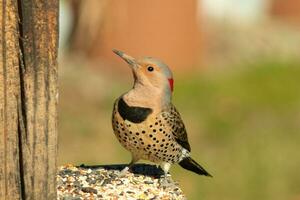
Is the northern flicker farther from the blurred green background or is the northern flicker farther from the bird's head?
the blurred green background

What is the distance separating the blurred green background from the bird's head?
159 inches

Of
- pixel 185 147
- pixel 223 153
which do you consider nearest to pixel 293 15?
pixel 223 153

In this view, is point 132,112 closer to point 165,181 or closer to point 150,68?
point 150,68

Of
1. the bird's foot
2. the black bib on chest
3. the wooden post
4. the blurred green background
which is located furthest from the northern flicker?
the blurred green background

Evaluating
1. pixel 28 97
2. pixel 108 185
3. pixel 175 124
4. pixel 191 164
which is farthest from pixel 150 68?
pixel 28 97

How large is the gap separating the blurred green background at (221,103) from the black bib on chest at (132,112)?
13.3ft

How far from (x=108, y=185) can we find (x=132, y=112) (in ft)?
1.97

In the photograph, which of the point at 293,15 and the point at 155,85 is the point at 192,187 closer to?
the point at 155,85

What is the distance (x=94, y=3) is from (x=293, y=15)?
4928 mm

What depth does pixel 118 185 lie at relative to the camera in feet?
15.1

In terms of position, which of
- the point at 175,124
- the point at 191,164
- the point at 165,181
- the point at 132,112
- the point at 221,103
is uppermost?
the point at 132,112

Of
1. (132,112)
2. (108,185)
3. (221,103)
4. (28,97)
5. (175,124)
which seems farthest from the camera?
(221,103)

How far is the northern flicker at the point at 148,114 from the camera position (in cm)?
518

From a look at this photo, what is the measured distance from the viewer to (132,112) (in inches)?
202
